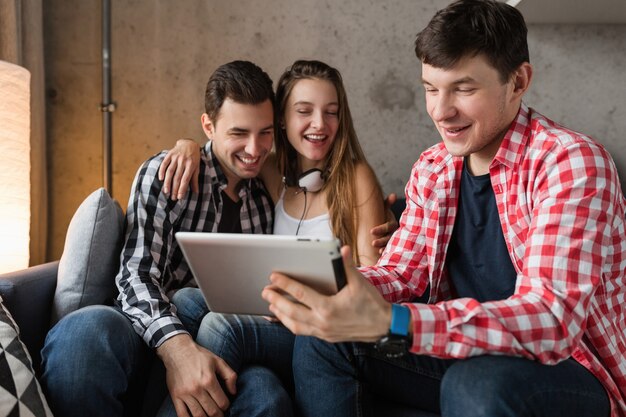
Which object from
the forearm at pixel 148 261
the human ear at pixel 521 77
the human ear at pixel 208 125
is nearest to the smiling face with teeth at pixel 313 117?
the human ear at pixel 208 125

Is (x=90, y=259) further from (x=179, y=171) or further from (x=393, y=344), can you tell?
(x=393, y=344)

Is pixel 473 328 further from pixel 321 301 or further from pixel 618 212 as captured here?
pixel 618 212

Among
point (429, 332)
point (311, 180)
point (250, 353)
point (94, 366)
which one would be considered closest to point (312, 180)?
point (311, 180)

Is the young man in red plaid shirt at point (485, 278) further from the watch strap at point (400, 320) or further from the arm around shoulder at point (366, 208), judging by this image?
the arm around shoulder at point (366, 208)

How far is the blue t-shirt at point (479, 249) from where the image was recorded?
1.31 metres

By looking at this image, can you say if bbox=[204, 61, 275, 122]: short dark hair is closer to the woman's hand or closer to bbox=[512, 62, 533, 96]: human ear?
the woman's hand

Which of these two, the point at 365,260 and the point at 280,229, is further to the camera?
the point at 280,229

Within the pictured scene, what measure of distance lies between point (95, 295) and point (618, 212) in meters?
1.20

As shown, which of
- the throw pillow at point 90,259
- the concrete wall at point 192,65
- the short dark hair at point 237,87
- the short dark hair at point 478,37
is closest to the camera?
the short dark hair at point 478,37

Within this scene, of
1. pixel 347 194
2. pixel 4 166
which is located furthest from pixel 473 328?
pixel 4 166

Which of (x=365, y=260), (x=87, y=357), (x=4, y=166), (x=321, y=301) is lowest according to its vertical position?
(x=87, y=357)

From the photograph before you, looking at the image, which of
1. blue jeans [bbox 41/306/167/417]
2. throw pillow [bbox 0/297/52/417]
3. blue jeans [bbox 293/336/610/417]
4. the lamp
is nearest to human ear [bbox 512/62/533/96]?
blue jeans [bbox 293/336/610/417]

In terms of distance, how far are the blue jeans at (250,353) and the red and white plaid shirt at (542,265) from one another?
273mm

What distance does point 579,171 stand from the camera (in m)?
1.09
